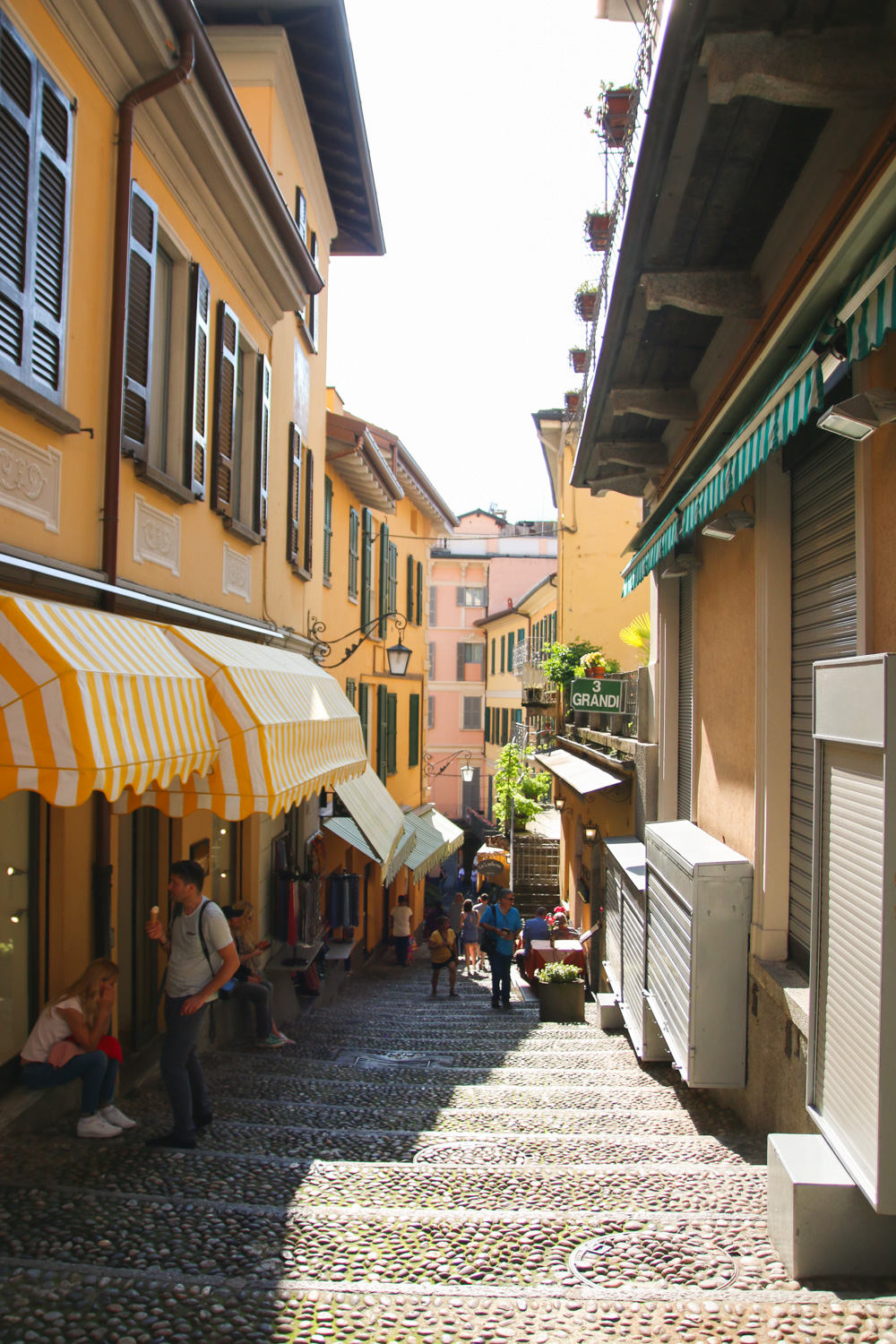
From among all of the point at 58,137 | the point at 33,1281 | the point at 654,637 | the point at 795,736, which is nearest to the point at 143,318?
the point at 58,137

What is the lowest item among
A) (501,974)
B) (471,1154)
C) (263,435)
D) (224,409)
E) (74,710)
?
(501,974)

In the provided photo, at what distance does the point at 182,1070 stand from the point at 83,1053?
1.73 feet

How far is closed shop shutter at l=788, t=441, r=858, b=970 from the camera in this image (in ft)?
16.8

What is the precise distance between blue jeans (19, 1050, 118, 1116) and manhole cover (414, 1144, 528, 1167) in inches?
69.0

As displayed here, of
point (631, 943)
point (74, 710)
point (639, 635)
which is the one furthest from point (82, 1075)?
point (639, 635)

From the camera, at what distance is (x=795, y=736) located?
19.7ft

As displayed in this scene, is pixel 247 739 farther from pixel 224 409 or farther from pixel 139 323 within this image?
pixel 224 409

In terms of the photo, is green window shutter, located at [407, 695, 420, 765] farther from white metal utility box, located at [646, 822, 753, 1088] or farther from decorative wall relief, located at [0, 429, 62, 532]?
decorative wall relief, located at [0, 429, 62, 532]

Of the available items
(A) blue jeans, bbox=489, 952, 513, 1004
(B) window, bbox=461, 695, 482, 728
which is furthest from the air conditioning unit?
(B) window, bbox=461, 695, 482, 728

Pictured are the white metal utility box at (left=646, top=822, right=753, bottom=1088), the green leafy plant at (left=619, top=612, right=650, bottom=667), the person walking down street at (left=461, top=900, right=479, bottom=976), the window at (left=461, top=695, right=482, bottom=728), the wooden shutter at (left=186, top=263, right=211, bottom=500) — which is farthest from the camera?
the window at (left=461, top=695, right=482, bottom=728)

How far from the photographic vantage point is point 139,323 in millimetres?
6414

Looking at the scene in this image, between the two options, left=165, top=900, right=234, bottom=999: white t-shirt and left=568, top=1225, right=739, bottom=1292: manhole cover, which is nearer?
left=568, top=1225, right=739, bottom=1292: manhole cover

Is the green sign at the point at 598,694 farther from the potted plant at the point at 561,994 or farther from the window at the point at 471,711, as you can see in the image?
the window at the point at 471,711

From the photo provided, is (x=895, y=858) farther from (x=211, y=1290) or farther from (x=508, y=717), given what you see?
(x=508, y=717)
